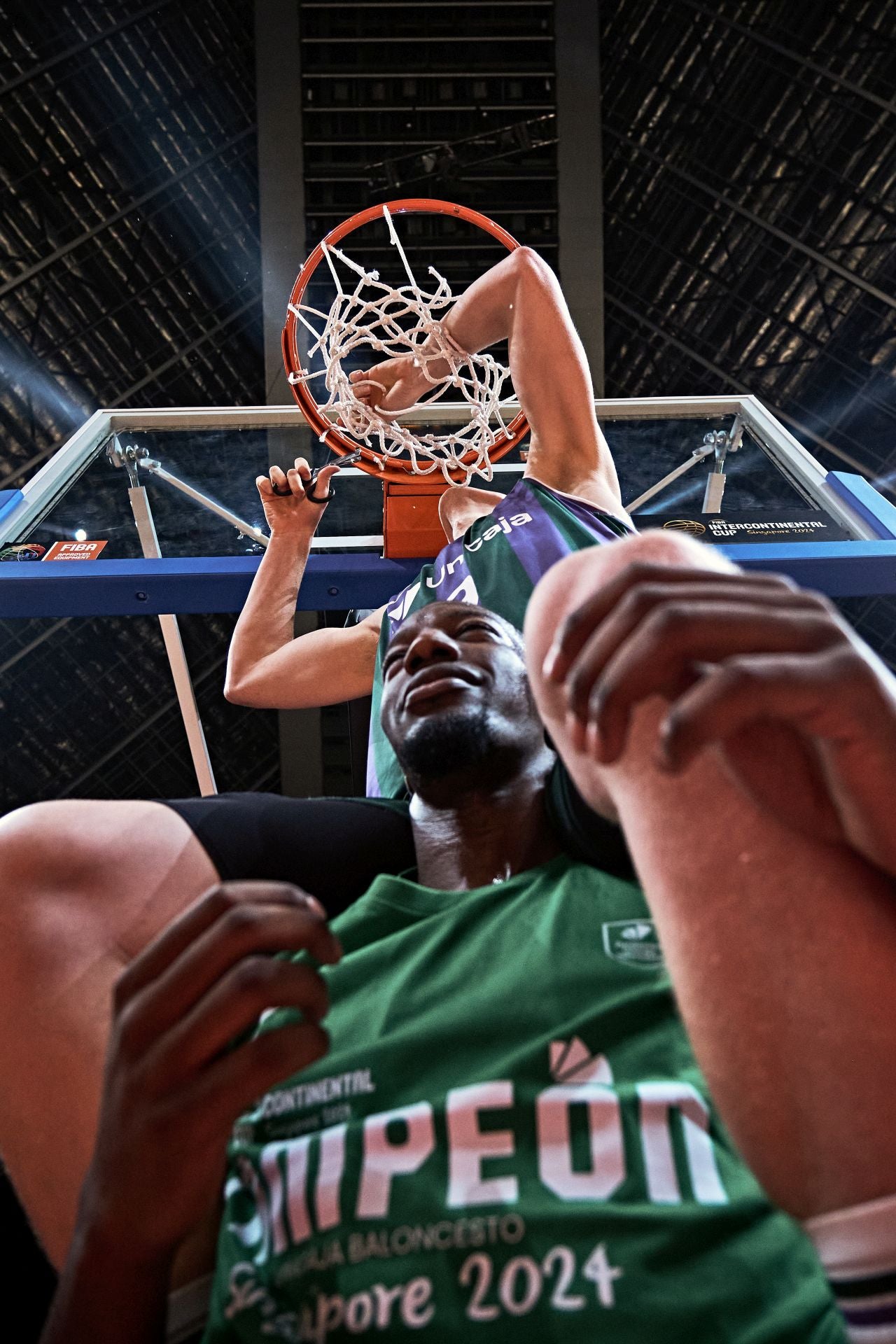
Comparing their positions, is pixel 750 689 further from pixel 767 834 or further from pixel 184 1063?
pixel 184 1063

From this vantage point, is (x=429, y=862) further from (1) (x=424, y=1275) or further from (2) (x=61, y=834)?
(1) (x=424, y=1275)

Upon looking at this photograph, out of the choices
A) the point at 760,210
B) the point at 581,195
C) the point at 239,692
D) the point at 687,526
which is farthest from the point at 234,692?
the point at 760,210

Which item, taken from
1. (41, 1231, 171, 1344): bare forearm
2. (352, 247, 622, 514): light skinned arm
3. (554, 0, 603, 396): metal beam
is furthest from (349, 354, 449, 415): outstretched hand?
(554, 0, 603, 396): metal beam

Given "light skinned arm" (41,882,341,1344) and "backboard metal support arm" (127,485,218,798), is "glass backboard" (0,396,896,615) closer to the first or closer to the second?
"backboard metal support arm" (127,485,218,798)

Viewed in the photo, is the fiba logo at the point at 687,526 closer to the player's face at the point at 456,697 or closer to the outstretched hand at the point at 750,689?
the player's face at the point at 456,697

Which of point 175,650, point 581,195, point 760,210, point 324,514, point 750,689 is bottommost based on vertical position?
point 175,650

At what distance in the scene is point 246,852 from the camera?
156cm

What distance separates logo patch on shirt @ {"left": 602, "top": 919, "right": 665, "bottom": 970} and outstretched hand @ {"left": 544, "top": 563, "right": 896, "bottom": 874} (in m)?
0.40

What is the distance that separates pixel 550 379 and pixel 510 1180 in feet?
6.46

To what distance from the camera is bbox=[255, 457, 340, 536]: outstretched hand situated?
2.75 meters

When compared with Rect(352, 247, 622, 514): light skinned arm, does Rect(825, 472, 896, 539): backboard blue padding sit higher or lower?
lower

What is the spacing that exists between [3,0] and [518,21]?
14.7 ft

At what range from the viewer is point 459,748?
1626 millimetres

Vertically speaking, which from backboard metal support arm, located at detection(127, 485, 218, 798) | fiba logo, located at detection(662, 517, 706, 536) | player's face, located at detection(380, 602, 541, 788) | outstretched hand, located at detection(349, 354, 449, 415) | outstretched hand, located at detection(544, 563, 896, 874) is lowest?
backboard metal support arm, located at detection(127, 485, 218, 798)
